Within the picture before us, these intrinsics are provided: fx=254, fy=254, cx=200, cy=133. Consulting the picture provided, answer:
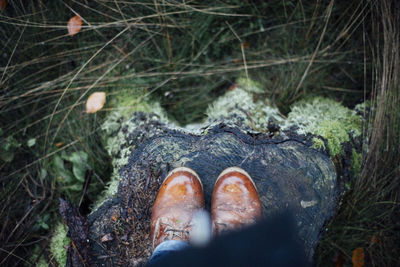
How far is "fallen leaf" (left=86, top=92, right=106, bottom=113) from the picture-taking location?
1774 mm

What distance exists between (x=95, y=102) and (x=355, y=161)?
1743mm

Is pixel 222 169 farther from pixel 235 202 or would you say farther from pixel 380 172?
pixel 380 172

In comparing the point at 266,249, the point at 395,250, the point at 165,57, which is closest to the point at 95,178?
the point at 165,57

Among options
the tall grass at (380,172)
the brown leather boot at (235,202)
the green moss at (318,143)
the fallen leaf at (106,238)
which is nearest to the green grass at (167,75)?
the tall grass at (380,172)

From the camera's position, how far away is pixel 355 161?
5.12ft

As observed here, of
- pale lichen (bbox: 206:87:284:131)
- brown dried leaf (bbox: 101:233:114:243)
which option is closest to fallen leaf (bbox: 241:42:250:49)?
pale lichen (bbox: 206:87:284:131)

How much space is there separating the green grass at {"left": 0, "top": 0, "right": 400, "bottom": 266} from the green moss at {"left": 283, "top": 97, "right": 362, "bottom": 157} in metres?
0.10

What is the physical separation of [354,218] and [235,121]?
1.02 meters

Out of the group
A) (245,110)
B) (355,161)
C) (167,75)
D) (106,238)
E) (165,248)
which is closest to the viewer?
(165,248)

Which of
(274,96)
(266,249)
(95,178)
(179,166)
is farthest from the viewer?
(274,96)

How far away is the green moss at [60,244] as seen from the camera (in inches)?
61.6

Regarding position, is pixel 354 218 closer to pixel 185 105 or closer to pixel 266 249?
pixel 266 249

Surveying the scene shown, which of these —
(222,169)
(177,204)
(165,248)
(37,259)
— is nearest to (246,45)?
(222,169)

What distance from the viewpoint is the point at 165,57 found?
1928 millimetres
